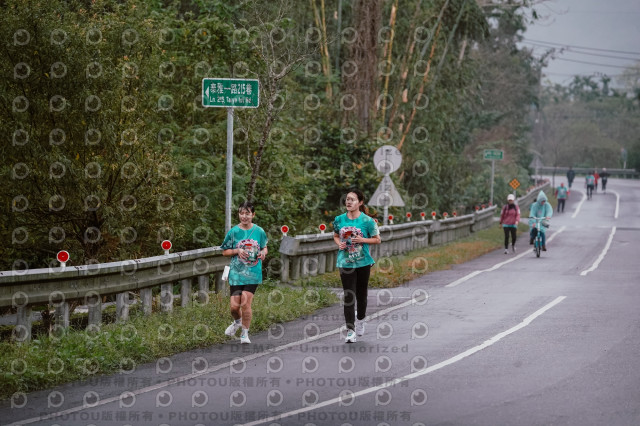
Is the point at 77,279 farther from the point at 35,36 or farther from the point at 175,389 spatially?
the point at 35,36

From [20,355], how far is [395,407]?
160 inches

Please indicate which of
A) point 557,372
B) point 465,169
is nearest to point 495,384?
point 557,372

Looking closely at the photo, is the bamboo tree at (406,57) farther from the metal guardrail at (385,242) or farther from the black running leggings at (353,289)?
the black running leggings at (353,289)

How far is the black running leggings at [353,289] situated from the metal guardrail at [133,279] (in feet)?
9.31

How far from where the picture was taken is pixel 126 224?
47.6 feet

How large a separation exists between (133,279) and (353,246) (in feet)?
10.1

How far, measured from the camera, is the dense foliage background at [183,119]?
13.9 meters

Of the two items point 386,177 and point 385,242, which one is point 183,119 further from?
point 385,242

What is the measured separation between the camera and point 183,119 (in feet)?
68.1

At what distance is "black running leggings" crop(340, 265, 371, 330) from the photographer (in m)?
12.0

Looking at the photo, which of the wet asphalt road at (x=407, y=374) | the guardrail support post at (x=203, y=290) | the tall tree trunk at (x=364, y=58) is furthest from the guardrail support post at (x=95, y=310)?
the tall tree trunk at (x=364, y=58)

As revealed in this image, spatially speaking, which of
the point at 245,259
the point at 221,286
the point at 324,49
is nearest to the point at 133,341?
the point at 245,259

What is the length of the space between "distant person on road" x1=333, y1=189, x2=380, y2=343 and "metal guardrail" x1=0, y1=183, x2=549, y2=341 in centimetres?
283

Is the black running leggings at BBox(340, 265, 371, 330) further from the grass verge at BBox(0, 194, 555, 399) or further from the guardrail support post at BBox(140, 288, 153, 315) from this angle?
the guardrail support post at BBox(140, 288, 153, 315)
